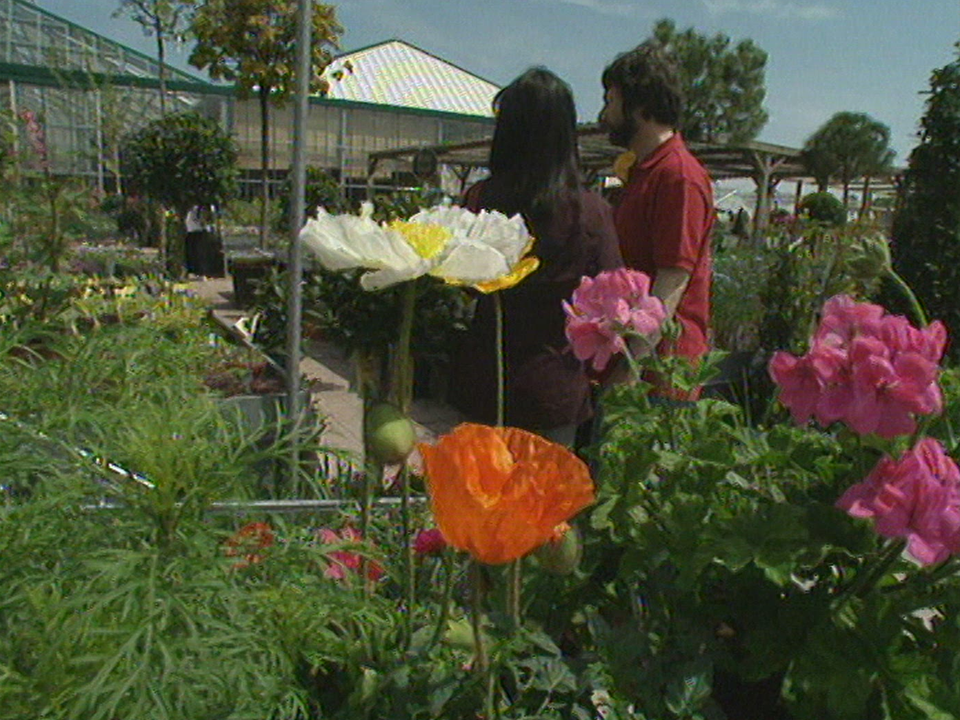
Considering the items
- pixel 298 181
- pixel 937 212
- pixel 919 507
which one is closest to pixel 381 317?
pixel 298 181

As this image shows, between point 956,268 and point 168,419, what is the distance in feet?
15.0

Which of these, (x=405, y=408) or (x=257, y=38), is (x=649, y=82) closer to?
(x=405, y=408)

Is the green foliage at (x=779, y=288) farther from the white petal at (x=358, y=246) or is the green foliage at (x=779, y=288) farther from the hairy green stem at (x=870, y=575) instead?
the white petal at (x=358, y=246)

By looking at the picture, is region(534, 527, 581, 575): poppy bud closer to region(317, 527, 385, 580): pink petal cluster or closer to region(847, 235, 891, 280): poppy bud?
region(317, 527, 385, 580): pink petal cluster

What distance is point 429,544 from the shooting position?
100 cm

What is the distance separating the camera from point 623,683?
2.52 feet

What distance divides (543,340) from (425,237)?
3.18 feet

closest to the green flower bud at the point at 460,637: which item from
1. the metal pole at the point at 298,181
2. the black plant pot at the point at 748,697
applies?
the black plant pot at the point at 748,697

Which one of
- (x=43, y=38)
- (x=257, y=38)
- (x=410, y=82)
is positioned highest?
(x=410, y=82)

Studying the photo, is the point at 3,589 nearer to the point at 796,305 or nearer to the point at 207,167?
the point at 796,305

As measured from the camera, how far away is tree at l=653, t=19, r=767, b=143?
43.2 meters

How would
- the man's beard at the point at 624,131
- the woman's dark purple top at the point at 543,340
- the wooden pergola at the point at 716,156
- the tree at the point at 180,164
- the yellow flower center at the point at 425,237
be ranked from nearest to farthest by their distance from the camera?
the yellow flower center at the point at 425,237
the woman's dark purple top at the point at 543,340
the man's beard at the point at 624,131
the tree at the point at 180,164
the wooden pergola at the point at 716,156

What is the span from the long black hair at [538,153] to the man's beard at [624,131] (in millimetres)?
301

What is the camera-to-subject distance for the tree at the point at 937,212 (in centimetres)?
455
